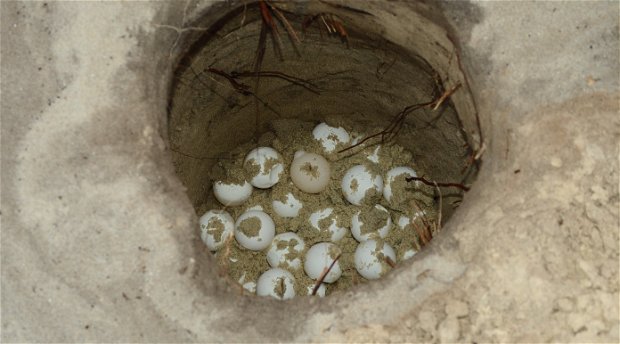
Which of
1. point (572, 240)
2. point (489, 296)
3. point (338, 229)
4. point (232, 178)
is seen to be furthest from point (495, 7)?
point (232, 178)

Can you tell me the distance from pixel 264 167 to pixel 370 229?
63 cm

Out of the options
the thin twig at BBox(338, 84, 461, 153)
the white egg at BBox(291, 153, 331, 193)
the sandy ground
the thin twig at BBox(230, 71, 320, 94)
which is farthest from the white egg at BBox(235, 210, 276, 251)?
the sandy ground

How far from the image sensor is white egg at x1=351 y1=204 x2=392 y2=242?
120 inches

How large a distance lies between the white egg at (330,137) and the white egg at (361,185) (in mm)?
210

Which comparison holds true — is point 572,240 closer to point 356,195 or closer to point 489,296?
point 489,296

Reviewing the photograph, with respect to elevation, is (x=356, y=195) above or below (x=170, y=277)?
below

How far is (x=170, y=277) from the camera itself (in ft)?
7.14

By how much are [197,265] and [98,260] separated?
0.35 metres

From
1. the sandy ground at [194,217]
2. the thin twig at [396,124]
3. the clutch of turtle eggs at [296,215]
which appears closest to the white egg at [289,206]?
the clutch of turtle eggs at [296,215]

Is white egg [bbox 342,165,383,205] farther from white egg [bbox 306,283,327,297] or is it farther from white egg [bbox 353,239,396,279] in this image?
white egg [bbox 306,283,327,297]

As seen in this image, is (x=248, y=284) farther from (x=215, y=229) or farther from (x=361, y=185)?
(x=361, y=185)

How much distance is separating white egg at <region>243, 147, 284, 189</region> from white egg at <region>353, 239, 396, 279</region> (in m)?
0.58

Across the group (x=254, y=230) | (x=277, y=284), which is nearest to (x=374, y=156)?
(x=254, y=230)

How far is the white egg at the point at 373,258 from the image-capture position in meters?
2.88
